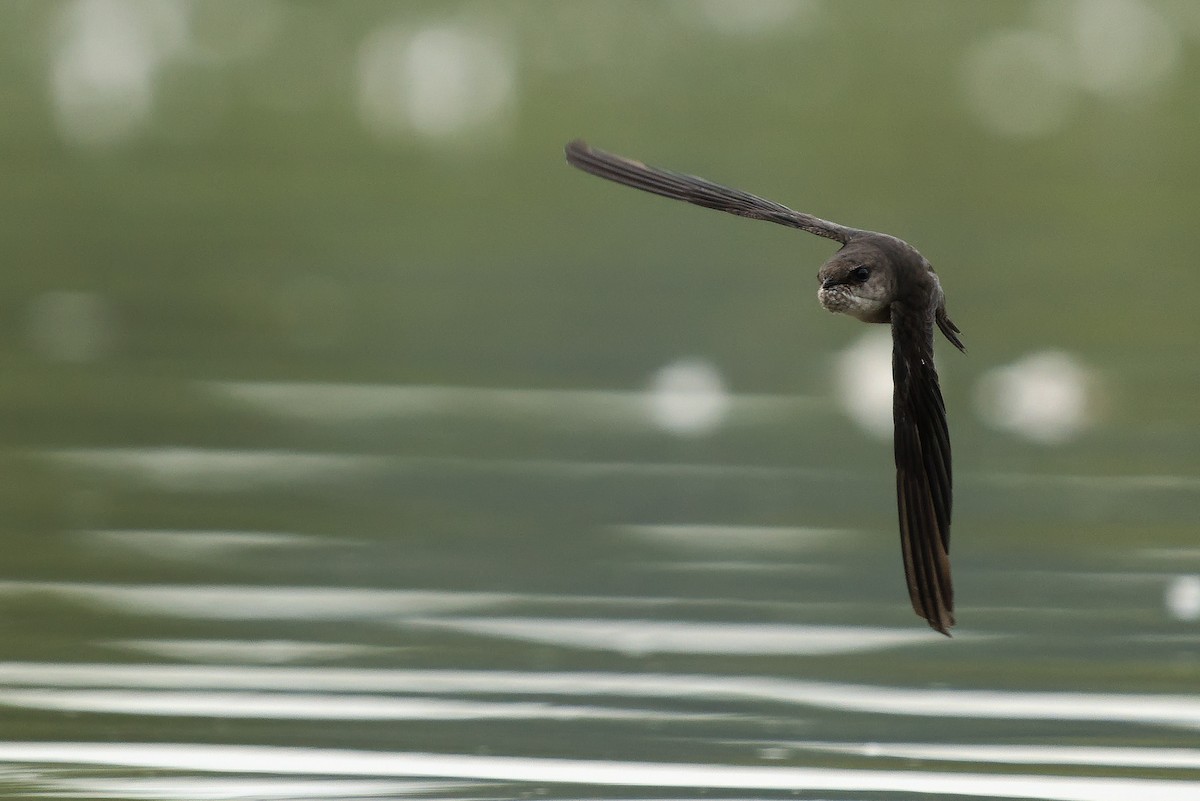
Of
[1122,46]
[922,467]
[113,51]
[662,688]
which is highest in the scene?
[113,51]

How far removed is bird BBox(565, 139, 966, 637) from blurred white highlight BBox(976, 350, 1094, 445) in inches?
169

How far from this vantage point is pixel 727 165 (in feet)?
39.9

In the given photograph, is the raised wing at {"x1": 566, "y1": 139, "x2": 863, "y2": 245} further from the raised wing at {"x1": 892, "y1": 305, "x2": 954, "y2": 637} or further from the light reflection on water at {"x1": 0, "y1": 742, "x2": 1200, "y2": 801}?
the light reflection on water at {"x1": 0, "y1": 742, "x2": 1200, "y2": 801}

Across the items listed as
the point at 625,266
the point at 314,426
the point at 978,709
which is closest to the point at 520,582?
the point at 978,709

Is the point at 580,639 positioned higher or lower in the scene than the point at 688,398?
lower

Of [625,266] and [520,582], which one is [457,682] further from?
[625,266]

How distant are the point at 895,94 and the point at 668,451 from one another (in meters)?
8.16

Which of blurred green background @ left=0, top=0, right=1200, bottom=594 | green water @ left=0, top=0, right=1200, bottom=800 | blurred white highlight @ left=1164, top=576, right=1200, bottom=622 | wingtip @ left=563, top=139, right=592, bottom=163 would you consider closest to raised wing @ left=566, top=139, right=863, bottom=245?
wingtip @ left=563, top=139, right=592, bottom=163

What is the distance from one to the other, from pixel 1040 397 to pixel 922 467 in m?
4.98

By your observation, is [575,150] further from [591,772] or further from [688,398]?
[688,398]

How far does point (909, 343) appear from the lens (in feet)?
10.0

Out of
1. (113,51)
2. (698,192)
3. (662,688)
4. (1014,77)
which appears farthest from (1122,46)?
(698,192)

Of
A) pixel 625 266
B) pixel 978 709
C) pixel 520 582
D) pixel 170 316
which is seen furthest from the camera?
pixel 625 266

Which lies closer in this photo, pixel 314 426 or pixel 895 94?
pixel 314 426
